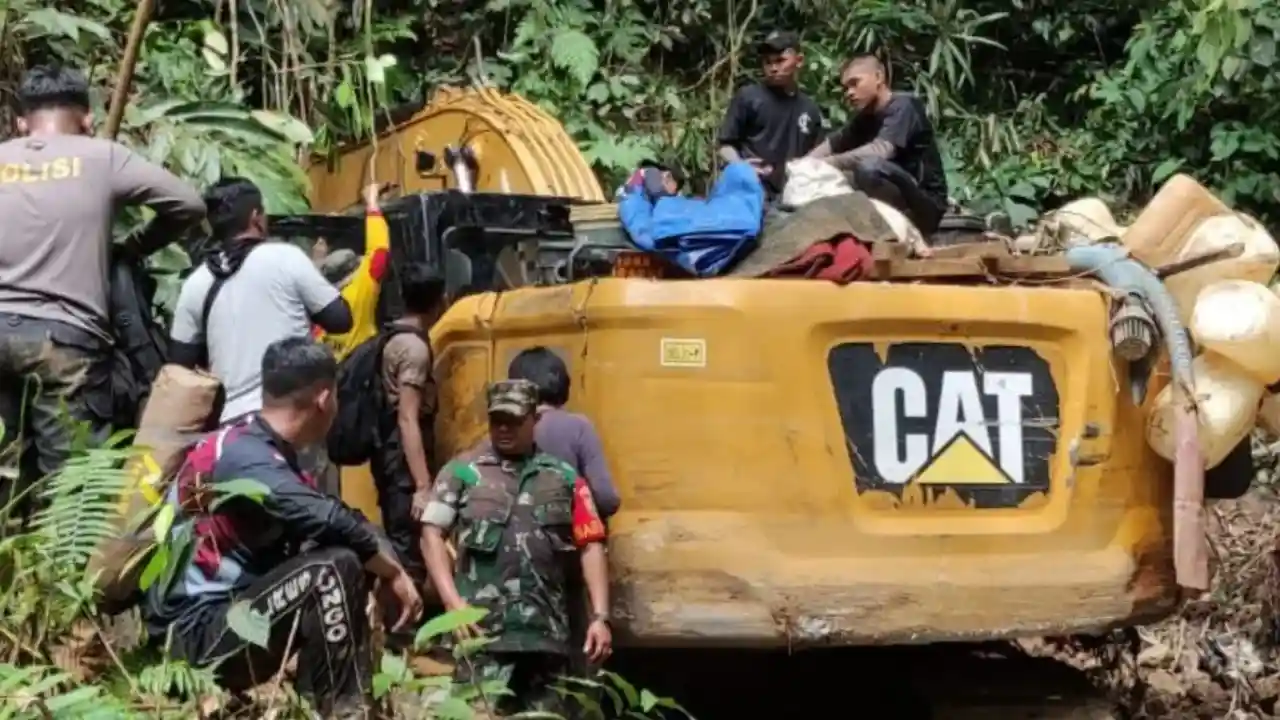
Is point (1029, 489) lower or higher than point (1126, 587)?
higher

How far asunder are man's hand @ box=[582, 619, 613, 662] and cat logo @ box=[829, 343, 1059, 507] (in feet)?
2.52

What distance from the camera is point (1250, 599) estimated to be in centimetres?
729

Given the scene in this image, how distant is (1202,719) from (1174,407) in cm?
190

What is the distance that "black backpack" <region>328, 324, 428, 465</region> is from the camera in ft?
19.0

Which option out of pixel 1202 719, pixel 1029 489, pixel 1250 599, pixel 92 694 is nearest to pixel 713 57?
pixel 1250 599

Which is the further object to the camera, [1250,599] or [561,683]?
[1250,599]

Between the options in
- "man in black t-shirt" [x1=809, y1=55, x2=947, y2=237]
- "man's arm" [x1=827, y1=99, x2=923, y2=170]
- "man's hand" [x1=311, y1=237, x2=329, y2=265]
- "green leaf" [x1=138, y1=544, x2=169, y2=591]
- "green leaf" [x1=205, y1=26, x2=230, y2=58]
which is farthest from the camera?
"green leaf" [x1=205, y1=26, x2=230, y2=58]

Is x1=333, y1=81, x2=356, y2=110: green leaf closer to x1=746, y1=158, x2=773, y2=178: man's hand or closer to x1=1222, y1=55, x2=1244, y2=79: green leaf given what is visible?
x1=746, y1=158, x2=773, y2=178: man's hand

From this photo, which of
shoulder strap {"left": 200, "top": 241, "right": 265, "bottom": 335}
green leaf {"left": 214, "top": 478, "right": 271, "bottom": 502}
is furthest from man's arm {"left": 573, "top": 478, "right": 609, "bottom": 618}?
shoulder strap {"left": 200, "top": 241, "right": 265, "bottom": 335}

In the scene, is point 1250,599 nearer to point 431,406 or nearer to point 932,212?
point 932,212

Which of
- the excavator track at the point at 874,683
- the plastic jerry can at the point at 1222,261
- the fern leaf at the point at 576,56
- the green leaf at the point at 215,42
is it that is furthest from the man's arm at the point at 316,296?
the fern leaf at the point at 576,56

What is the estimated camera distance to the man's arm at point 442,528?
483 centimetres

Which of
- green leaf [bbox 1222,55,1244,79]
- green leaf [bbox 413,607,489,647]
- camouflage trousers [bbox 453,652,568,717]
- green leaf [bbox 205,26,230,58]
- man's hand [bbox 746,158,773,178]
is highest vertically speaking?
green leaf [bbox 205,26,230,58]

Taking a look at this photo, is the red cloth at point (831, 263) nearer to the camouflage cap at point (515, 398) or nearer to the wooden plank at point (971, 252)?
the wooden plank at point (971, 252)
